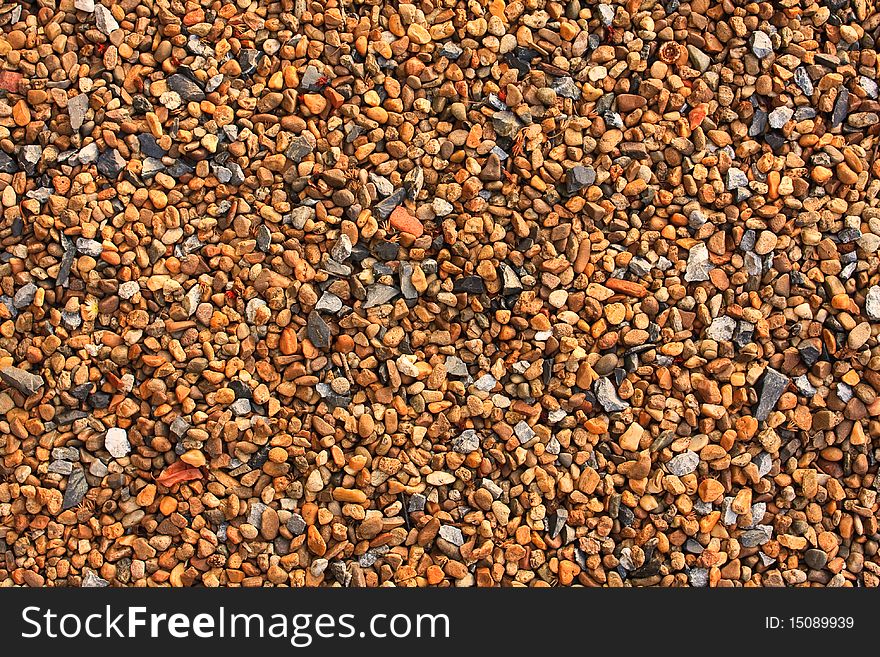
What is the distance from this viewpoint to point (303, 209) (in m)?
2.06

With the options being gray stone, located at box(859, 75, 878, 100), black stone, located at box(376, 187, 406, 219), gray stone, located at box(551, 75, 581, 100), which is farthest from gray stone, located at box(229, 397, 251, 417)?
gray stone, located at box(859, 75, 878, 100)

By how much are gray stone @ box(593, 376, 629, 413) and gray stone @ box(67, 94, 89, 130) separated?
4.34ft

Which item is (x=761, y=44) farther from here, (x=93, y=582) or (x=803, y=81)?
(x=93, y=582)

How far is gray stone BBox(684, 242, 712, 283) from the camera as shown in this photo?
82.2 inches

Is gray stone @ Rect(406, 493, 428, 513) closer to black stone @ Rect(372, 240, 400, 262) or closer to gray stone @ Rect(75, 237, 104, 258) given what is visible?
black stone @ Rect(372, 240, 400, 262)

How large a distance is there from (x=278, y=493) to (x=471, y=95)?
1014 mm

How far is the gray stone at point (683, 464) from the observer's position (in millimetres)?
2037

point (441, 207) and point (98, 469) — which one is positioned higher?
point (441, 207)

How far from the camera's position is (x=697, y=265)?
209cm

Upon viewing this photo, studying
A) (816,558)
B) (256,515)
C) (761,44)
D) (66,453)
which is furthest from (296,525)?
(761,44)

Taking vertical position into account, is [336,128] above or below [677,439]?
above

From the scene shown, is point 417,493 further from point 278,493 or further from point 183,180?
point 183,180

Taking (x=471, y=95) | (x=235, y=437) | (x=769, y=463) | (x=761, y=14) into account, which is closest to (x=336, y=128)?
(x=471, y=95)

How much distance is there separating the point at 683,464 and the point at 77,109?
1.59m
